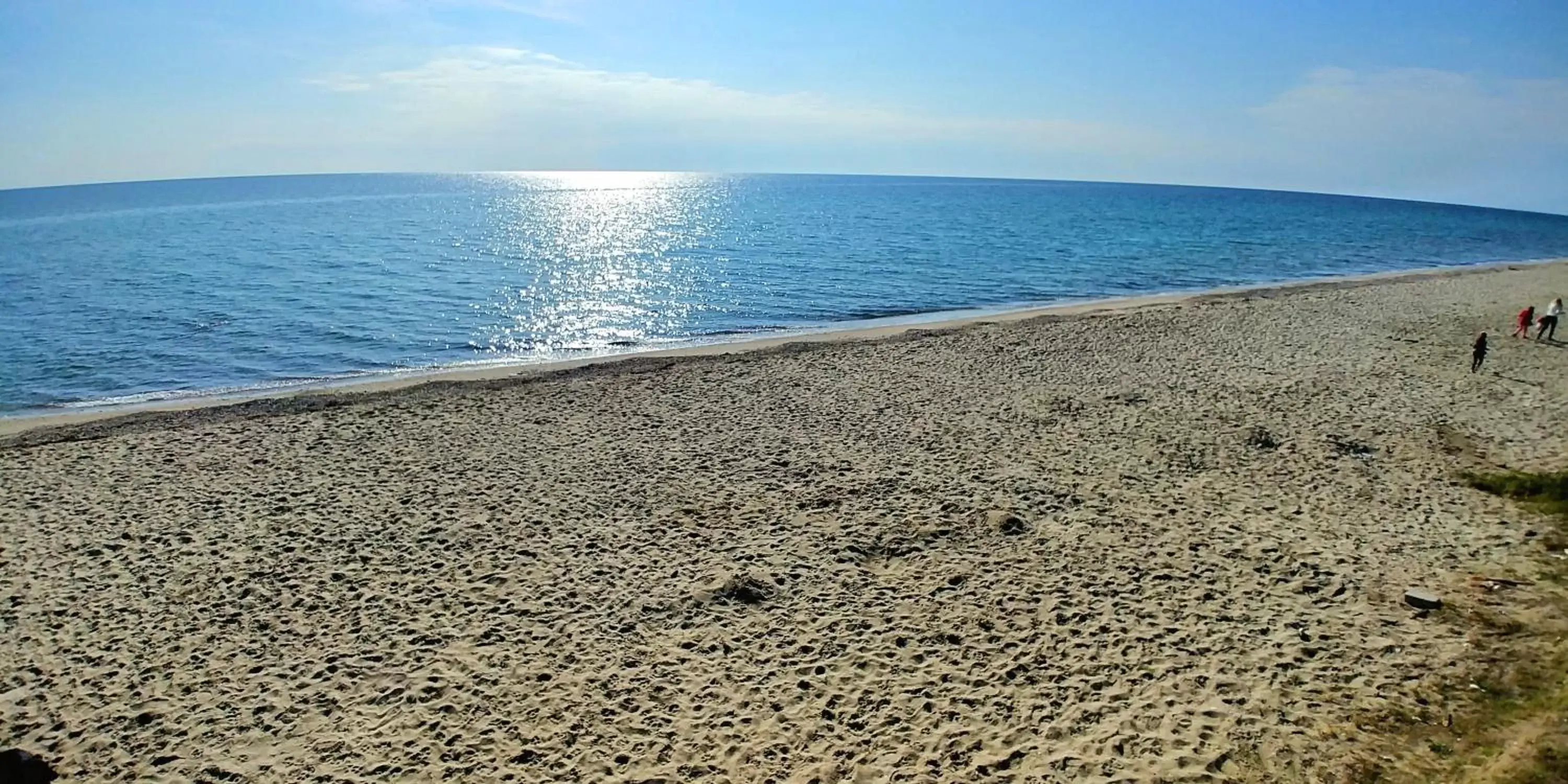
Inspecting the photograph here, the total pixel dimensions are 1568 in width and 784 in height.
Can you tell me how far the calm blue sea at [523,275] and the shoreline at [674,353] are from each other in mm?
1102

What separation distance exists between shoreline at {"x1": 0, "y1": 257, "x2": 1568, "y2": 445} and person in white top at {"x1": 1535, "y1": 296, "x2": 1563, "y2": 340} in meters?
12.4

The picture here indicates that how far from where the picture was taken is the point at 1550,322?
2548cm

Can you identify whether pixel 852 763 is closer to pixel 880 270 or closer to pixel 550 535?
pixel 550 535

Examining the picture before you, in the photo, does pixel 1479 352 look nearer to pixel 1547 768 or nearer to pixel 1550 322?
pixel 1550 322

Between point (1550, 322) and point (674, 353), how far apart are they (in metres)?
28.5

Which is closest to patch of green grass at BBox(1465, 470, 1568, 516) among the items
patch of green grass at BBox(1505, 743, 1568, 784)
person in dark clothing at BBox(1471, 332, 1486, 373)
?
patch of green grass at BBox(1505, 743, 1568, 784)

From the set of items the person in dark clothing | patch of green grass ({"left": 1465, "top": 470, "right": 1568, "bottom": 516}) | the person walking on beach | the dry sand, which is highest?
the person walking on beach

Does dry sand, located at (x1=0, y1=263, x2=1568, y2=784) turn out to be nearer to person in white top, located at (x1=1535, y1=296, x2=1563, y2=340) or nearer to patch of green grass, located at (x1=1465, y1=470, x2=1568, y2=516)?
patch of green grass, located at (x1=1465, y1=470, x2=1568, y2=516)

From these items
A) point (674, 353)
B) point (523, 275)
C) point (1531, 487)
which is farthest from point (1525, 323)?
point (523, 275)

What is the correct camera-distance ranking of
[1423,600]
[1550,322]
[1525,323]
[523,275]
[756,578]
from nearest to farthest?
[1423,600], [756,578], [1550,322], [1525,323], [523,275]

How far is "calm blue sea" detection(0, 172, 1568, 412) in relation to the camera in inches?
1168

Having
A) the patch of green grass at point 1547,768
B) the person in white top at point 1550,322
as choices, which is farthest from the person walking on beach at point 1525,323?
the patch of green grass at point 1547,768

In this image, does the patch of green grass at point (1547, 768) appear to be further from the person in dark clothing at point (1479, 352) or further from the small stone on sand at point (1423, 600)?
the person in dark clothing at point (1479, 352)

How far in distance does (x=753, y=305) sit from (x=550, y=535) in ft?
90.1
